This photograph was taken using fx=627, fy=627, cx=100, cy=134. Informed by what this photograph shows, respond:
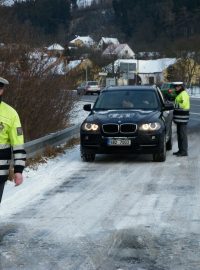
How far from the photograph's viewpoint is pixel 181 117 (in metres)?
14.1

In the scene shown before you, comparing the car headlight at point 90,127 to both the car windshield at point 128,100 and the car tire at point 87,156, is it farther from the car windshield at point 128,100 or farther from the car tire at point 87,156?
the car windshield at point 128,100

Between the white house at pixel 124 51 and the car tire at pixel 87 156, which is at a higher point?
the car tire at pixel 87 156

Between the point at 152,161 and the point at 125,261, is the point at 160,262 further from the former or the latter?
the point at 152,161

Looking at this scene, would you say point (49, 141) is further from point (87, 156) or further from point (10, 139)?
point (10, 139)

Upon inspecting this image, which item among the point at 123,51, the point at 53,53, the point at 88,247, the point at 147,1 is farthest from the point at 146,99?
the point at 147,1

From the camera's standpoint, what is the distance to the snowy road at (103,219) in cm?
599

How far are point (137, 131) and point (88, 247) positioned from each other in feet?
21.2

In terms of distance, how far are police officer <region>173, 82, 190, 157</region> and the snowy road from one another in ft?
5.39

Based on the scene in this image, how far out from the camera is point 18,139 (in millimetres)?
5980

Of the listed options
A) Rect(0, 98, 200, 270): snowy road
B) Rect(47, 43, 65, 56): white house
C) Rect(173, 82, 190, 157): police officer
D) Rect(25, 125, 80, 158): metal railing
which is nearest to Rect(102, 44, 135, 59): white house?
Rect(47, 43, 65, 56): white house

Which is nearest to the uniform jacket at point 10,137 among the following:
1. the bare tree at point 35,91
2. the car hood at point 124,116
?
the car hood at point 124,116

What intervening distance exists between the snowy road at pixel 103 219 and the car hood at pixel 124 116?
105cm

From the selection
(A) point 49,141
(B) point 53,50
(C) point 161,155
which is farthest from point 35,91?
(C) point 161,155

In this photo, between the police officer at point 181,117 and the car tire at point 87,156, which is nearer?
the car tire at point 87,156
